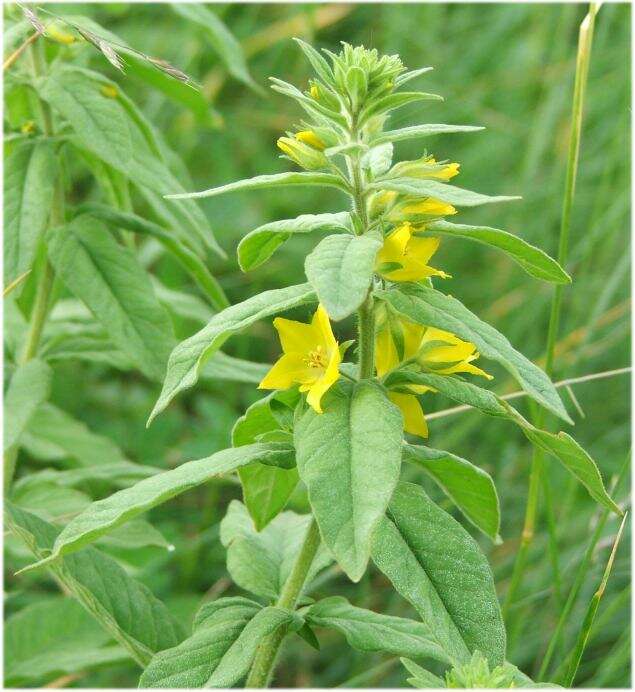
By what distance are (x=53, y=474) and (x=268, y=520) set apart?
1.60 ft

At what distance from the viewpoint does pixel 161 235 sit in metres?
1.50

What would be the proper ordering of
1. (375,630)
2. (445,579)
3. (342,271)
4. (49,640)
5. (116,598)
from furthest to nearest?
1. (49,640)
2. (116,598)
3. (375,630)
4. (445,579)
5. (342,271)

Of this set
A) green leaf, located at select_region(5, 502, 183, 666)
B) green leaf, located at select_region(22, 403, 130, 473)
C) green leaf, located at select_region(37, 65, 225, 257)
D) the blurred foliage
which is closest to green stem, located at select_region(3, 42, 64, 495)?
green leaf, located at select_region(37, 65, 225, 257)

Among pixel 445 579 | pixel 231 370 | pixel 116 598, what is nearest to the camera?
pixel 445 579

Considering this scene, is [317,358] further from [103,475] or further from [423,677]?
[103,475]

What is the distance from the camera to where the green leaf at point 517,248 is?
0.98 metres

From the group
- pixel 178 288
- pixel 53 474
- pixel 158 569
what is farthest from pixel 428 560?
pixel 178 288

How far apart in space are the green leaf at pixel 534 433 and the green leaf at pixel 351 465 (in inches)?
2.5

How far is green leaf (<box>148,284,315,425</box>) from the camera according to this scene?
98cm

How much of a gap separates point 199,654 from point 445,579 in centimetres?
27

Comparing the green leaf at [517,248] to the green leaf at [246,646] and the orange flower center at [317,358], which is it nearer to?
the orange flower center at [317,358]

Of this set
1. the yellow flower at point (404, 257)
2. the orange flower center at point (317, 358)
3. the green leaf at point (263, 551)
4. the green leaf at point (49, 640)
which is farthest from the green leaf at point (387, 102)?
the green leaf at point (49, 640)

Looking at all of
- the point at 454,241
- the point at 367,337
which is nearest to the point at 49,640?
the point at 367,337

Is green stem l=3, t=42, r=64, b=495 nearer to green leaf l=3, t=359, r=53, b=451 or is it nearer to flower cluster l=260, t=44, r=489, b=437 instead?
green leaf l=3, t=359, r=53, b=451
